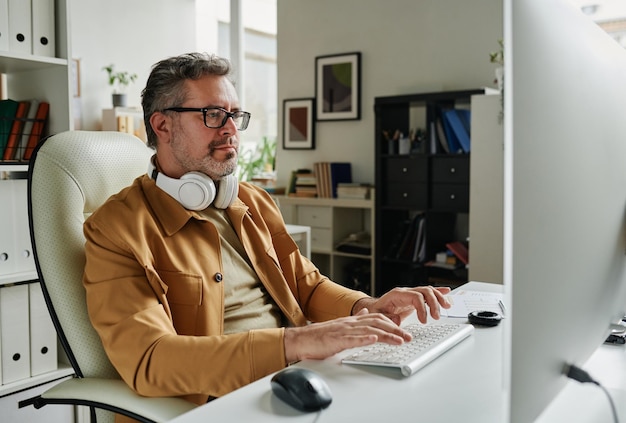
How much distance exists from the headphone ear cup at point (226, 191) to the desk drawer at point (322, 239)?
3065mm

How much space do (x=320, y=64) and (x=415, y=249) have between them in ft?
5.66

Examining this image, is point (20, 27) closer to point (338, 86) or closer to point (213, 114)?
point (213, 114)

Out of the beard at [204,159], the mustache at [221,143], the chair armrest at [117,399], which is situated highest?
the mustache at [221,143]

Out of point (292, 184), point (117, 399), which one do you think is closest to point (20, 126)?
point (117, 399)

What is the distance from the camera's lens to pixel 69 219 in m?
1.39

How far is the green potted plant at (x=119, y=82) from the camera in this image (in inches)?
184

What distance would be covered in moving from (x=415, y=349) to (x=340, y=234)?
361cm

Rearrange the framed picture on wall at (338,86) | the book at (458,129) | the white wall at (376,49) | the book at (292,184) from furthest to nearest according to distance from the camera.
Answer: the book at (292,184) < the framed picture on wall at (338,86) < the white wall at (376,49) < the book at (458,129)

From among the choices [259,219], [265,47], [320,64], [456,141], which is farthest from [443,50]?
[259,219]

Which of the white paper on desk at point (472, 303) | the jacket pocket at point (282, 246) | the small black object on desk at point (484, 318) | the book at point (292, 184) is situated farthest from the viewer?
the book at point (292, 184)

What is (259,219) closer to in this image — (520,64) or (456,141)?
(520,64)

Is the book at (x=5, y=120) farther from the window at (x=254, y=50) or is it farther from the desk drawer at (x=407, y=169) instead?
the window at (x=254, y=50)

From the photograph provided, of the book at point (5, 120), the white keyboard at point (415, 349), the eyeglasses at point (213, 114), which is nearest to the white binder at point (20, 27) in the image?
the book at point (5, 120)

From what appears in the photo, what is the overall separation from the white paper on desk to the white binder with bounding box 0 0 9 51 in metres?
1.70
